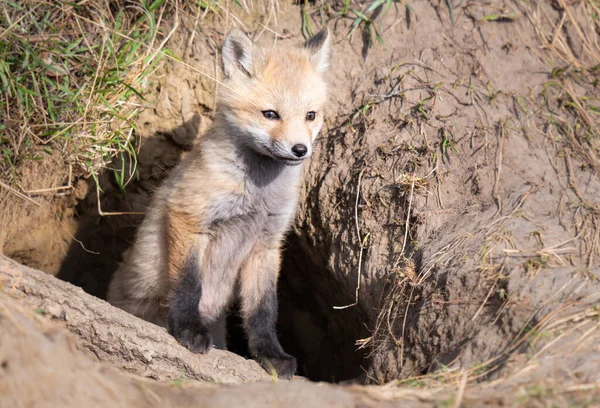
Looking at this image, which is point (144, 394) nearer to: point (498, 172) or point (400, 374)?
point (400, 374)

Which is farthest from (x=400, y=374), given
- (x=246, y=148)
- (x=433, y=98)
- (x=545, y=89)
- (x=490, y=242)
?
(x=545, y=89)

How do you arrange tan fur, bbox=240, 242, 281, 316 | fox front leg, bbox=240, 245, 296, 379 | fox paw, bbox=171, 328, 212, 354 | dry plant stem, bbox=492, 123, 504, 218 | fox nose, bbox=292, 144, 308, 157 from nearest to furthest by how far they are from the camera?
1. fox paw, bbox=171, 328, 212, 354
2. fox nose, bbox=292, 144, 308, 157
3. fox front leg, bbox=240, 245, 296, 379
4. dry plant stem, bbox=492, 123, 504, 218
5. tan fur, bbox=240, 242, 281, 316

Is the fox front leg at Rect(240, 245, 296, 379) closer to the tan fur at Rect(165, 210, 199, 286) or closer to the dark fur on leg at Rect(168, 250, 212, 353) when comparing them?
the dark fur on leg at Rect(168, 250, 212, 353)

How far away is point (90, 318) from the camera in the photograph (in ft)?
10.9

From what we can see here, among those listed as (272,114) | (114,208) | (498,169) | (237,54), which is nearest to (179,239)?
(272,114)

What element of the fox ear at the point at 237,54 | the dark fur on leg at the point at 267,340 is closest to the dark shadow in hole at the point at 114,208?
the fox ear at the point at 237,54

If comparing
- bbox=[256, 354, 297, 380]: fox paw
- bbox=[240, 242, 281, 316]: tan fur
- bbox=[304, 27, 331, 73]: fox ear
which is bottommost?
bbox=[256, 354, 297, 380]: fox paw

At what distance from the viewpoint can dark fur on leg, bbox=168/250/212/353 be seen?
3471 millimetres

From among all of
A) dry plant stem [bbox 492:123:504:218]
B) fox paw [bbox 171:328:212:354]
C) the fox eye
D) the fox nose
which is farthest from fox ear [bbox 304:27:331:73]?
fox paw [bbox 171:328:212:354]

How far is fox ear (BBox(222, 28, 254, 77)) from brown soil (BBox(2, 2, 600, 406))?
3.38 feet

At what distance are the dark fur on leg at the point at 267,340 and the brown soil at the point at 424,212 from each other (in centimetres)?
57

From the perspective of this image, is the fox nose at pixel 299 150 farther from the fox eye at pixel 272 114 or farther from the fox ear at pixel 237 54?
the fox ear at pixel 237 54

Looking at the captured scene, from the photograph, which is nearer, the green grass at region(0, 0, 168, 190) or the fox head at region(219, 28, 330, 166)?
the fox head at region(219, 28, 330, 166)

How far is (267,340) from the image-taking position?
383 cm
